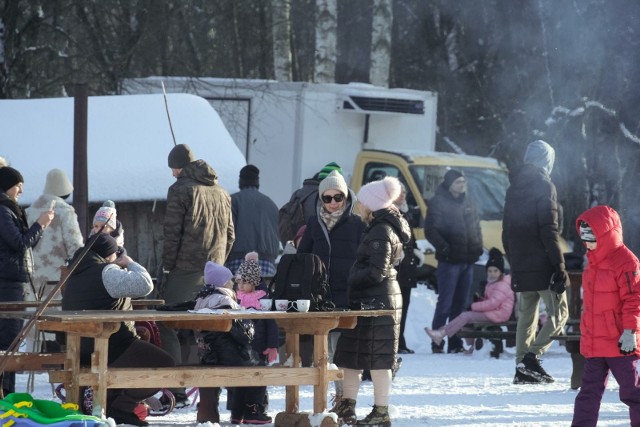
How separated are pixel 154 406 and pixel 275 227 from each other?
3.50 m

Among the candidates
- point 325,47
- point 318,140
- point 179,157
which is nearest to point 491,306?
point 179,157

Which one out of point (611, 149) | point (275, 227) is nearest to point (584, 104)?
point (611, 149)

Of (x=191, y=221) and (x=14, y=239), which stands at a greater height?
(x=191, y=221)

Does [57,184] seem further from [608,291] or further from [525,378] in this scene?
[608,291]

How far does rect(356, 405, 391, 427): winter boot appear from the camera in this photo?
8938 mm

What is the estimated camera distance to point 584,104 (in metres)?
16.4

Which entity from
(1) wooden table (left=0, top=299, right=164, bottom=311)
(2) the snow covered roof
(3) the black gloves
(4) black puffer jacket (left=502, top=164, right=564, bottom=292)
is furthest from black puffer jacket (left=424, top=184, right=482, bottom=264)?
(1) wooden table (left=0, top=299, right=164, bottom=311)

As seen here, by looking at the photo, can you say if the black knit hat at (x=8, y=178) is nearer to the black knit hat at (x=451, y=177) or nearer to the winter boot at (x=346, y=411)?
the winter boot at (x=346, y=411)

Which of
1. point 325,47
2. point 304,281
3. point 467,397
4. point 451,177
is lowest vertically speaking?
point 467,397

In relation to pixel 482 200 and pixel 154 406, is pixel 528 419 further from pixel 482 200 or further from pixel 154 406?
pixel 482 200

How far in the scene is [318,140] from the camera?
61.0ft

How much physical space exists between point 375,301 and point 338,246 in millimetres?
807

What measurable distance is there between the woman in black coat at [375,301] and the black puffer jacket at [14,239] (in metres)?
2.15

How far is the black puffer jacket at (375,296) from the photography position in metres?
9.00
